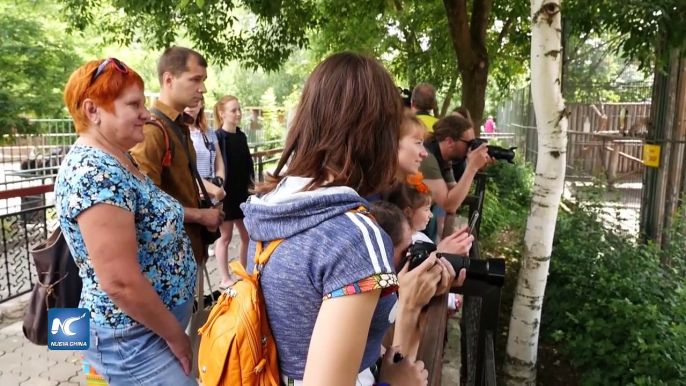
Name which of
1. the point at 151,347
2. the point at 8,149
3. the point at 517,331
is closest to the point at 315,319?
the point at 151,347

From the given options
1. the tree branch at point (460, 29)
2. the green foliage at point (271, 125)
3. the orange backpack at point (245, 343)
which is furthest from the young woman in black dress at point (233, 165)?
the green foliage at point (271, 125)

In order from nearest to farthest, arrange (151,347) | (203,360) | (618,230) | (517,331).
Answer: (203,360)
(151,347)
(517,331)
(618,230)

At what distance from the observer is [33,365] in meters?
3.80

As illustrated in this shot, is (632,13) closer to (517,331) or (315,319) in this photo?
(517,331)

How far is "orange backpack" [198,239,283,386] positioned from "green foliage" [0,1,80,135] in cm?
935

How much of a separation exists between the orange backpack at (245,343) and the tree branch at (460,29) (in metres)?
6.52

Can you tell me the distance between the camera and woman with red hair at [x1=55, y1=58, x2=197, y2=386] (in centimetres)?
152

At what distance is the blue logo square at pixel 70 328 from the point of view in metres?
1.71

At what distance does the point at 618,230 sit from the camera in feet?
17.4

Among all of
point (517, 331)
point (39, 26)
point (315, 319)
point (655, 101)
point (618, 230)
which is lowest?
point (517, 331)

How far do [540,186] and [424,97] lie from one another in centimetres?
162

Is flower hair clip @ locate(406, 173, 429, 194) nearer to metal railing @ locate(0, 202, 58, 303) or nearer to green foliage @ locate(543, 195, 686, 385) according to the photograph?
green foliage @ locate(543, 195, 686, 385)

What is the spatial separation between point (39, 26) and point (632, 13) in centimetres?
1030

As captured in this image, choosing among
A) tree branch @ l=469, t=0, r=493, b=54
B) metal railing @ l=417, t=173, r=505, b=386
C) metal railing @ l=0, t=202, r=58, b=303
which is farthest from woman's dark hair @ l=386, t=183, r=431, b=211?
tree branch @ l=469, t=0, r=493, b=54
